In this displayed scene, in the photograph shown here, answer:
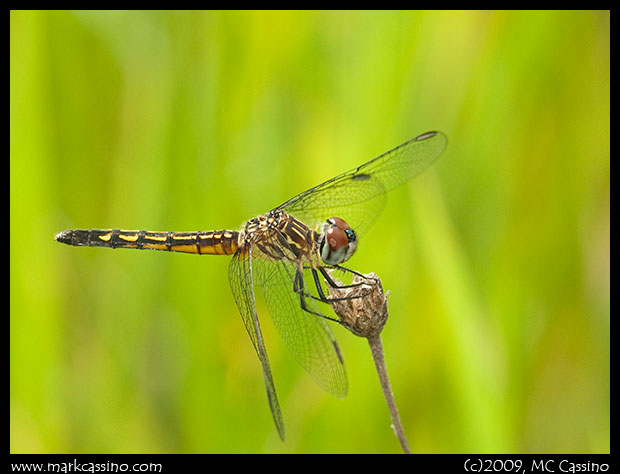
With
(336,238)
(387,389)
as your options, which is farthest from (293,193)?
(387,389)

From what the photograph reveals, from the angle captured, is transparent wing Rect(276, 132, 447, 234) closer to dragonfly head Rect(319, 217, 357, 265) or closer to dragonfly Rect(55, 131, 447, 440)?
dragonfly Rect(55, 131, 447, 440)

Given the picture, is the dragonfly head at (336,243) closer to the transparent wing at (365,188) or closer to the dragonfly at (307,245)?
the dragonfly at (307,245)

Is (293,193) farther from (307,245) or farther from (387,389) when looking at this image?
(387,389)

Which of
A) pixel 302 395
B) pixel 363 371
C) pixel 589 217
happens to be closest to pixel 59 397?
pixel 302 395

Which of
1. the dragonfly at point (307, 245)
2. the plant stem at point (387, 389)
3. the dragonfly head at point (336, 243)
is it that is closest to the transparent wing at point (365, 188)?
the dragonfly at point (307, 245)

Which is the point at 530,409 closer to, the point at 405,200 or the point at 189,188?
the point at 405,200
